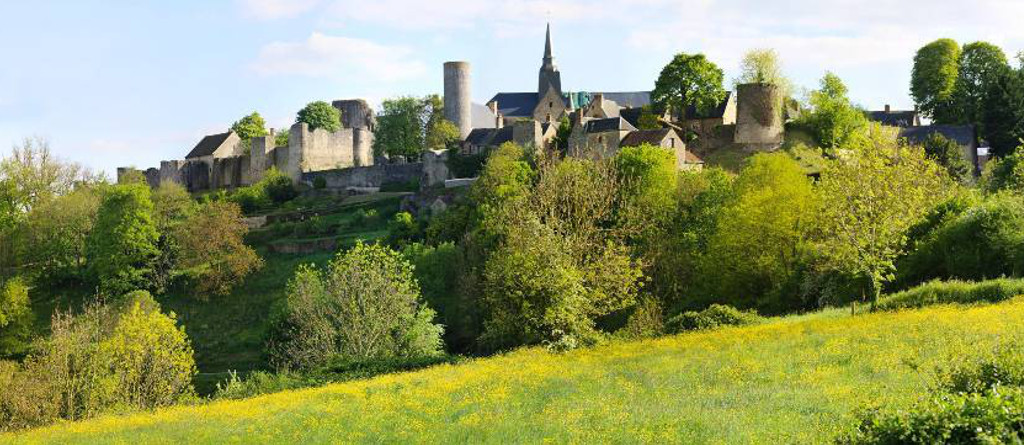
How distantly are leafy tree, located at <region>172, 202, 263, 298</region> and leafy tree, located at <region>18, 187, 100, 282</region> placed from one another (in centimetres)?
680

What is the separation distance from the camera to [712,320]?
2912 centimetres

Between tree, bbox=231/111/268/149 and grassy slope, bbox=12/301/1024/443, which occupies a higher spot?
tree, bbox=231/111/268/149

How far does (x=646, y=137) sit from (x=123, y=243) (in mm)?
32132

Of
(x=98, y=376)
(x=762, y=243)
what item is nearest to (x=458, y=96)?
(x=762, y=243)

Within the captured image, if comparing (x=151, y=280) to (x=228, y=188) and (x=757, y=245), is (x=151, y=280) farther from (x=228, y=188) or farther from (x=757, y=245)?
(x=757, y=245)

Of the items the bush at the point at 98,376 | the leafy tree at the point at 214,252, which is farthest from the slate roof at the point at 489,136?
the bush at the point at 98,376

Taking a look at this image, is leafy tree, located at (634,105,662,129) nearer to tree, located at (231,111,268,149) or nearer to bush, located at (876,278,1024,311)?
bush, located at (876,278,1024,311)

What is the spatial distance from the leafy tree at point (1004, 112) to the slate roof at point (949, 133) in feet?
3.64

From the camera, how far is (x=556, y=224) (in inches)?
1348

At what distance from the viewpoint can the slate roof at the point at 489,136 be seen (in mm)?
73062

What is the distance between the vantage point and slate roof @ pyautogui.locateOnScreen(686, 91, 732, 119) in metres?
61.6

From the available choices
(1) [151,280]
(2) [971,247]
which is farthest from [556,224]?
(1) [151,280]

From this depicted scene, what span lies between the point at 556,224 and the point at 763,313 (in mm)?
7846

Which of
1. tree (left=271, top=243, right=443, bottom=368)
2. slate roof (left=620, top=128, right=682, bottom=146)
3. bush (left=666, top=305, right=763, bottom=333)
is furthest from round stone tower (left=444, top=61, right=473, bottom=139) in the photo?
bush (left=666, top=305, right=763, bottom=333)
